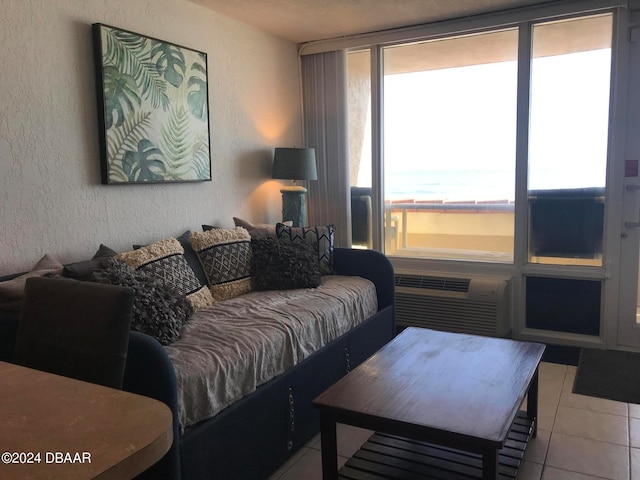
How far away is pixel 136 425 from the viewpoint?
93 centimetres

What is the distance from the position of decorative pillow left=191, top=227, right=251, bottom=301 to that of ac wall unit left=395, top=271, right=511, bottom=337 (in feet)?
4.77

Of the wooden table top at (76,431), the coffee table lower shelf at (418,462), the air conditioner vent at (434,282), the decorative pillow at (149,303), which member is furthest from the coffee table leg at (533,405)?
→ the wooden table top at (76,431)

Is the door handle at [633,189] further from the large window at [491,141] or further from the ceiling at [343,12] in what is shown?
the ceiling at [343,12]

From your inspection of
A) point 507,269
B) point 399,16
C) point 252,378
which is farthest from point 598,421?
point 399,16

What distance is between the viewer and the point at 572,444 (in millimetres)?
2432

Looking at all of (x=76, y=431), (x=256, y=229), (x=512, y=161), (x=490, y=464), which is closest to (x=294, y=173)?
(x=256, y=229)

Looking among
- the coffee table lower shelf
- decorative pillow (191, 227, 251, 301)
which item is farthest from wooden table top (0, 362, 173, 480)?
decorative pillow (191, 227, 251, 301)

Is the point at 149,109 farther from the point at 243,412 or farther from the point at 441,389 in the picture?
the point at 441,389

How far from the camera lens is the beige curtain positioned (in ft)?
14.3

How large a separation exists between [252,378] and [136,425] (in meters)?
1.25

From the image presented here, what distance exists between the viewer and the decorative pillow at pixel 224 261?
3.05m

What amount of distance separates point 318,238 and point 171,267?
1.18 metres

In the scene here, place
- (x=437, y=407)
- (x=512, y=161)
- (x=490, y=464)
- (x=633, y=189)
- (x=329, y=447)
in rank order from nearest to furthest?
(x=490, y=464) < (x=437, y=407) < (x=329, y=447) < (x=633, y=189) < (x=512, y=161)

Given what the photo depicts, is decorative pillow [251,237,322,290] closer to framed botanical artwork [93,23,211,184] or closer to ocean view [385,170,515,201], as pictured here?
framed botanical artwork [93,23,211,184]
